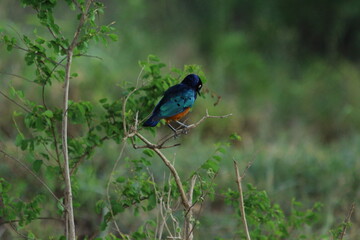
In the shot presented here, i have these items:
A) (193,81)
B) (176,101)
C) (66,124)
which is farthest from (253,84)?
(66,124)

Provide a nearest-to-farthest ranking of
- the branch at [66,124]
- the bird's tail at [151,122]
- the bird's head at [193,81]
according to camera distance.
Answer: the branch at [66,124], the bird's tail at [151,122], the bird's head at [193,81]

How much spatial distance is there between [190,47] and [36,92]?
3559mm

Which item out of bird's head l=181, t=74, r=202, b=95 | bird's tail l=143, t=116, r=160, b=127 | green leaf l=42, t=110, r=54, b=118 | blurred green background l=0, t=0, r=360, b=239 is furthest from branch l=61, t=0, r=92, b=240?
blurred green background l=0, t=0, r=360, b=239

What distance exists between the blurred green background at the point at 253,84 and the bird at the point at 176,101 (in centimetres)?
140

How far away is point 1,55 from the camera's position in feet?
22.5

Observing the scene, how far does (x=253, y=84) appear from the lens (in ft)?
28.8

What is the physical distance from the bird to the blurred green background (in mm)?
1395

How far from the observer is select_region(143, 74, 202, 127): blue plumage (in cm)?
281

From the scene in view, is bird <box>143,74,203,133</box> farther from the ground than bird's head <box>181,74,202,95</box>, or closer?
closer

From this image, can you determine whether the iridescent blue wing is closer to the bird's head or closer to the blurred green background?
the bird's head

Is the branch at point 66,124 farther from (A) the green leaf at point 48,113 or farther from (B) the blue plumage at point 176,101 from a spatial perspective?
(B) the blue plumage at point 176,101

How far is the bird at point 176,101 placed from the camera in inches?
111

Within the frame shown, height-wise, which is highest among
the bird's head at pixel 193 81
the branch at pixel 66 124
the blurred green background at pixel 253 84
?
the blurred green background at pixel 253 84

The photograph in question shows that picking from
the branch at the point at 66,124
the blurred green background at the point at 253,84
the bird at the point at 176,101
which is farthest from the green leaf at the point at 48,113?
the blurred green background at the point at 253,84
